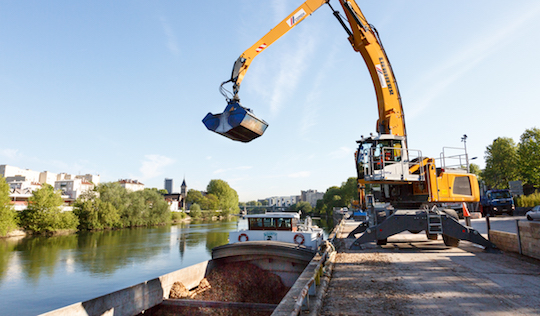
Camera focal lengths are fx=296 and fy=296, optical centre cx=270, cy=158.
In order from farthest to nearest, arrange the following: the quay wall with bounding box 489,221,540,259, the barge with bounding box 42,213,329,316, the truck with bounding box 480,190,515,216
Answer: the truck with bounding box 480,190,515,216 → the barge with bounding box 42,213,329,316 → the quay wall with bounding box 489,221,540,259

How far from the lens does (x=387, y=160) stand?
1009 cm

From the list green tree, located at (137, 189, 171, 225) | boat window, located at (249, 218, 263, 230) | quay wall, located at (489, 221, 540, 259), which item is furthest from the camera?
green tree, located at (137, 189, 171, 225)

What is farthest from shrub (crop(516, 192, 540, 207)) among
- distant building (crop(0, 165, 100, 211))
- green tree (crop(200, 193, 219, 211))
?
distant building (crop(0, 165, 100, 211))

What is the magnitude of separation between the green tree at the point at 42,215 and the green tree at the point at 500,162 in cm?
6957

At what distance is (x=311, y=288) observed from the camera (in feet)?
15.4

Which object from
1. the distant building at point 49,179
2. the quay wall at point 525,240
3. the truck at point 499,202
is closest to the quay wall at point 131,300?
the quay wall at point 525,240

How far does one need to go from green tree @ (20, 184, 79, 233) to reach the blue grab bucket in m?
43.0

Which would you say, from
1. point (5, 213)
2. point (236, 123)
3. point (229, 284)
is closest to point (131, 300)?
point (229, 284)

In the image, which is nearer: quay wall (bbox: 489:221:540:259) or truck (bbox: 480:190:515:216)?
quay wall (bbox: 489:221:540:259)

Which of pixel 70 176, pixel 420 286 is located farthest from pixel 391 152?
pixel 70 176

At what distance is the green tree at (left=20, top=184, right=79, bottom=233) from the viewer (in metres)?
39.9

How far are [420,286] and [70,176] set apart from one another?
112 meters

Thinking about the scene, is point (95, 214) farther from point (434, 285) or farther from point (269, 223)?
point (434, 285)

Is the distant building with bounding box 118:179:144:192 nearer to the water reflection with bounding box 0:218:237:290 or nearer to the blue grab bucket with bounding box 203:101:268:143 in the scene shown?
the water reflection with bounding box 0:218:237:290
